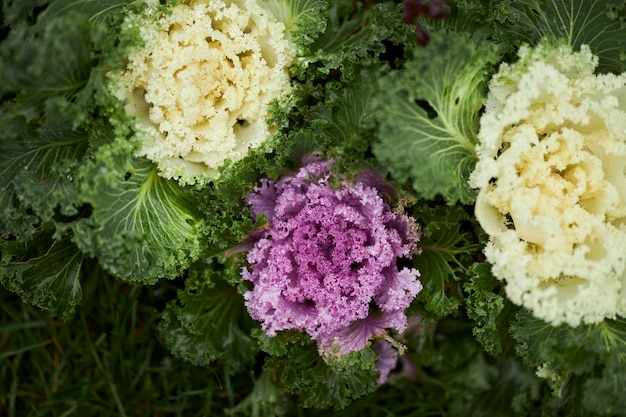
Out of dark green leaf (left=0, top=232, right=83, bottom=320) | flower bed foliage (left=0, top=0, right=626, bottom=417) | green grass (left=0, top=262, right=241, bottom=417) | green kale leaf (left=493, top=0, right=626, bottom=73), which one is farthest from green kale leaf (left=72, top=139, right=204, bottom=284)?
green kale leaf (left=493, top=0, right=626, bottom=73)

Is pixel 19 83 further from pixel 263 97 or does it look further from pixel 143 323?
pixel 143 323

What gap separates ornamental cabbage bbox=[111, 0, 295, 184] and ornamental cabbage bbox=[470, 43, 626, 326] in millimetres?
591

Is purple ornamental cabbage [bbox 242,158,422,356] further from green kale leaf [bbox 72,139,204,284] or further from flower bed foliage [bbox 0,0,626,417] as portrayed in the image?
green kale leaf [bbox 72,139,204,284]

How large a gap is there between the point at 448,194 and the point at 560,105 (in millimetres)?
330

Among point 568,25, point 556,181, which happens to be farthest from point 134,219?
point 568,25

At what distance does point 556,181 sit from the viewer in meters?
1.59

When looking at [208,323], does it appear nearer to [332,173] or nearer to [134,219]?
[134,219]

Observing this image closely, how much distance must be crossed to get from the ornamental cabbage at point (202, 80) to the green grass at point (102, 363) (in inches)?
29.7

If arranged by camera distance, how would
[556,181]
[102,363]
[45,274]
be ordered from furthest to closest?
[102,363] < [45,274] < [556,181]

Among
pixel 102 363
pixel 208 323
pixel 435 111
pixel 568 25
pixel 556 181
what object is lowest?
pixel 102 363

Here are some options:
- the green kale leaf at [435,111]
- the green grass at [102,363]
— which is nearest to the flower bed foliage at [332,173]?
A: the green kale leaf at [435,111]

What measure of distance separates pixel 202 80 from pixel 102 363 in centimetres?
116

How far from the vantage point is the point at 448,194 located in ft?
5.22

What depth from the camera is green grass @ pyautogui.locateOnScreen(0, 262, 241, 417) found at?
2.34m
